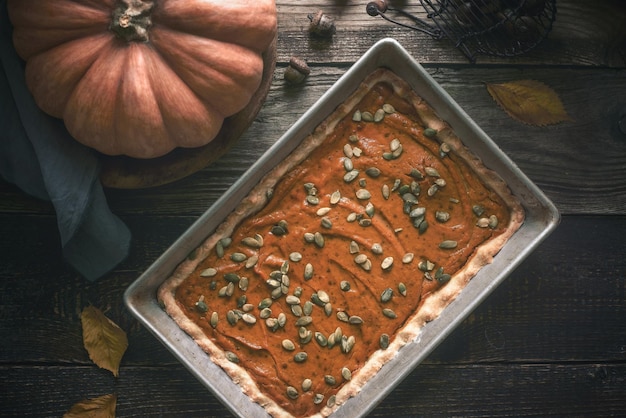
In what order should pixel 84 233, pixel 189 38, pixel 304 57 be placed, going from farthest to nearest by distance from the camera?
pixel 304 57
pixel 84 233
pixel 189 38

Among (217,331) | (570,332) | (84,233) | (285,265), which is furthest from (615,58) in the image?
(84,233)

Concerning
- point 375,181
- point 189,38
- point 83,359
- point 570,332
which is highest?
point 189,38

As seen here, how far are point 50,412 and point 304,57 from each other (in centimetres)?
205

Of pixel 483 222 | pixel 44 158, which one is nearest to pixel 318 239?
pixel 483 222

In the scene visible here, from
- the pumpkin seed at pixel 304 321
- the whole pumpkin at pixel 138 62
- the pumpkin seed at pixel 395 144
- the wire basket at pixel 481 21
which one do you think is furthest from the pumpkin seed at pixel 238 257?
the wire basket at pixel 481 21

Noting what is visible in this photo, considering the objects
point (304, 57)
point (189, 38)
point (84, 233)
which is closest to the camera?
point (189, 38)

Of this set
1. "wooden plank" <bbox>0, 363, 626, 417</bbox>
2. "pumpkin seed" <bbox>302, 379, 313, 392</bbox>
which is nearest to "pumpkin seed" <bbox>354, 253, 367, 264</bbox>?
"pumpkin seed" <bbox>302, 379, 313, 392</bbox>

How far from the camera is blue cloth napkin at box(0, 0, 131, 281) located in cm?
235

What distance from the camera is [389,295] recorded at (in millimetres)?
2705

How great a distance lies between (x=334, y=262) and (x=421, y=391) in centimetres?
81

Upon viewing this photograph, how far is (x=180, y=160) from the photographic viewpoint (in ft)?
8.29

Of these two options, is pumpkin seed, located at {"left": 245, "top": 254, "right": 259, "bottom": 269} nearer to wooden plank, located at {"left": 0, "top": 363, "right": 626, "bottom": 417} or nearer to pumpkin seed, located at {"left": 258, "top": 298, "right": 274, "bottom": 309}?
pumpkin seed, located at {"left": 258, "top": 298, "right": 274, "bottom": 309}

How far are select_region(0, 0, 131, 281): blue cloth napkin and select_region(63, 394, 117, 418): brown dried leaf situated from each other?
32.4 inches

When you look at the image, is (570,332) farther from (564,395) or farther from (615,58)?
(615,58)
